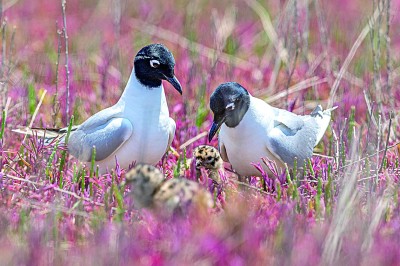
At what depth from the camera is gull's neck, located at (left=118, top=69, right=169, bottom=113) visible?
5.79 m

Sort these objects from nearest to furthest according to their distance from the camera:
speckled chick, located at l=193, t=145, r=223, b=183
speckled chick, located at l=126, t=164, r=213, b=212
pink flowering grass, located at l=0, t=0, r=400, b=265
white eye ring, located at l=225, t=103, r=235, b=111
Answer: pink flowering grass, located at l=0, t=0, r=400, b=265, speckled chick, located at l=126, t=164, r=213, b=212, white eye ring, located at l=225, t=103, r=235, b=111, speckled chick, located at l=193, t=145, r=223, b=183

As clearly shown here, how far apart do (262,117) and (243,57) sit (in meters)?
3.83

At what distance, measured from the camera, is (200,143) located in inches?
265

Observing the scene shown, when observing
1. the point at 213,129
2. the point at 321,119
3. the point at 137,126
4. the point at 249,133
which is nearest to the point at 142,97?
the point at 137,126

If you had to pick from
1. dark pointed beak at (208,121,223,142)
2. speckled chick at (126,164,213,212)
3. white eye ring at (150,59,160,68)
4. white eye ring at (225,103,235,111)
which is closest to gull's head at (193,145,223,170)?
dark pointed beak at (208,121,223,142)

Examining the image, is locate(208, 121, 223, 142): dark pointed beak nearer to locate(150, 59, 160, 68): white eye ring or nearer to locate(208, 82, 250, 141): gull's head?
locate(208, 82, 250, 141): gull's head

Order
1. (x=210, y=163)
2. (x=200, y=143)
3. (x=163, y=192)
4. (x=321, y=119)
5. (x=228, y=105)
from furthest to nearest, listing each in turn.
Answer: (x=200, y=143)
(x=321, y=119)
(x=210, y=163)
(x=228, y=105)
(x=163, y=192)

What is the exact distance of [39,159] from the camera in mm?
5492

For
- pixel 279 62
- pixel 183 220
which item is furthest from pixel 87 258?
pixel 279 62

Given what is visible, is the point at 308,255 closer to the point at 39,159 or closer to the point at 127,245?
the point at 127,245

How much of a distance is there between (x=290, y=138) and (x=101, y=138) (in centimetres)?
127

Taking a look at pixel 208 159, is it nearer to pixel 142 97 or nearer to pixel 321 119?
pixel 142 97

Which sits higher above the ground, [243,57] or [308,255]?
[243,57]

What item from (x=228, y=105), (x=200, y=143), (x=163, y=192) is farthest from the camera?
(x=200, y=143)
